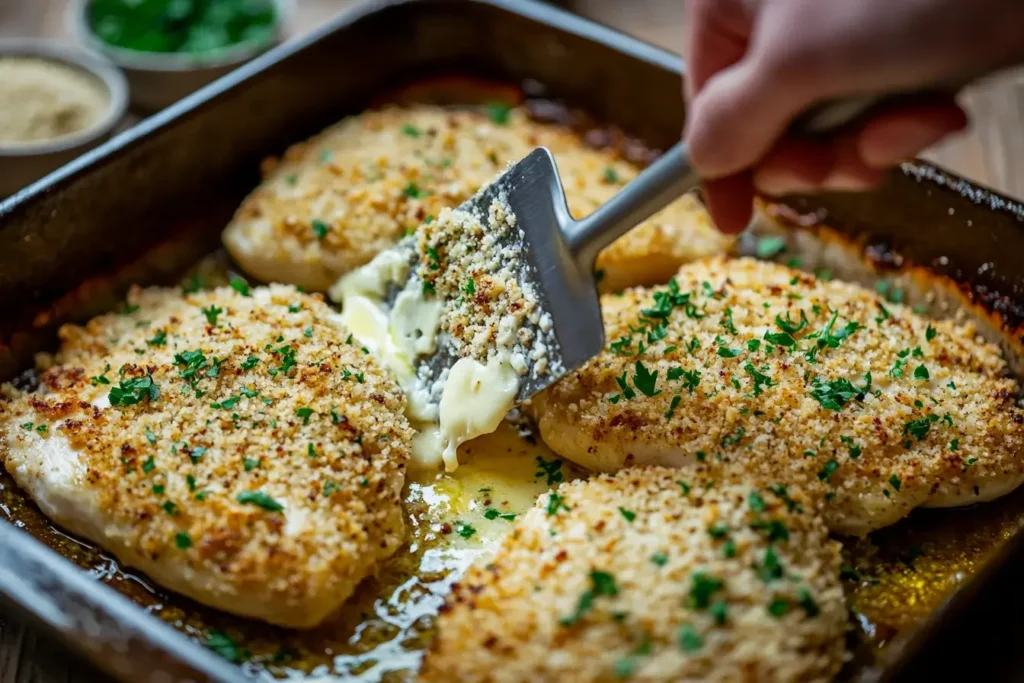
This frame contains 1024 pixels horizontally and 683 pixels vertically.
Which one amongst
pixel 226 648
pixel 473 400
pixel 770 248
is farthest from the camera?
pixel 770 248

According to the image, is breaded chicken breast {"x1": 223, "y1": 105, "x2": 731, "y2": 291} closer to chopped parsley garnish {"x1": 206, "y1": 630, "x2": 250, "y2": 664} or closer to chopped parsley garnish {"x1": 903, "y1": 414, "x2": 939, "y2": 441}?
chopped parsley garnish {"x1": 903, "y1": 414, "x2": 939, "y2": 441}

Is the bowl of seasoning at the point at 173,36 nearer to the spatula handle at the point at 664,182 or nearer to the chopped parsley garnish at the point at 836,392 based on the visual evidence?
the spatula handle at the point at 664,182

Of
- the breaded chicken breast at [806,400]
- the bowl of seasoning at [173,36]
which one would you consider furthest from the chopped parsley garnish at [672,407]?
the bowl of seasoning at [173,36]

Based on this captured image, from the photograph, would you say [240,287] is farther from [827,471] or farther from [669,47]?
[669,47]

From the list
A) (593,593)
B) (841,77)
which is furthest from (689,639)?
(841,77)

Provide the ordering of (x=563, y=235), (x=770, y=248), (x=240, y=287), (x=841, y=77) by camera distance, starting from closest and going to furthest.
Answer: (x=841, y=77) < (x=563, y=235) < (x=240, y=287) < (x=770, y=248)

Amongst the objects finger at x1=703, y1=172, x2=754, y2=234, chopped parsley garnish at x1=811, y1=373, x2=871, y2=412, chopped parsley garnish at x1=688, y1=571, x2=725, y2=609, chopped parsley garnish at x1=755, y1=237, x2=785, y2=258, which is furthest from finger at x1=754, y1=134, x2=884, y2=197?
chopped parsley garnish at x1=755, y1=237, x2=785, y2=258
